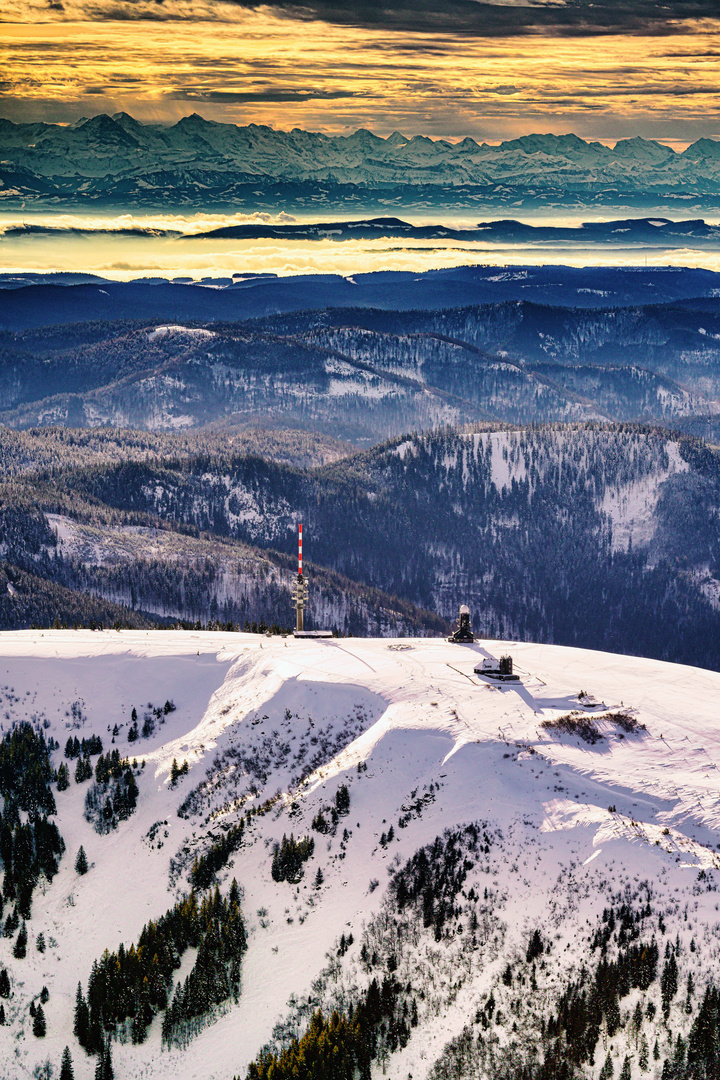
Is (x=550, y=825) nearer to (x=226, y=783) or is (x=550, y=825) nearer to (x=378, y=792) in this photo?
(x=378, y=792)

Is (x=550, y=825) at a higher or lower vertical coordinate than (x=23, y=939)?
higher

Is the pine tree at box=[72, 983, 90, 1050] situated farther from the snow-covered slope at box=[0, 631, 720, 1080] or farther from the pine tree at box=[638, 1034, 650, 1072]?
the pine tree at box=[638, 1034, 650, 1072]

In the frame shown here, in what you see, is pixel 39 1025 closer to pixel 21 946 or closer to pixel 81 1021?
pixel 81 1021

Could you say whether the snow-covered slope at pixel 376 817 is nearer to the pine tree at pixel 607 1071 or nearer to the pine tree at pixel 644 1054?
the pine tree at pixel 607 1071

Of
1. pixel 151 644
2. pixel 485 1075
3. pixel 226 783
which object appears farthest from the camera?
pixel 151 644

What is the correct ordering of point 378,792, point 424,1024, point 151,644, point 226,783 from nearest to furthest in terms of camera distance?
point 424,1024 → point 378,792 → point 226,783 → point 151,644

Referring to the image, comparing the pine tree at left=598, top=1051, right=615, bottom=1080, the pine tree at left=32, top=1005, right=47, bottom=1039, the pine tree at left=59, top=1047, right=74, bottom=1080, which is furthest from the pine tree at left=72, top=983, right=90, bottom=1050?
the pine tree at left=598, top=1051, right=615, bottom=1080

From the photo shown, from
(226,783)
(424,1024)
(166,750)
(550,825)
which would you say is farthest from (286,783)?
(424,1024)
